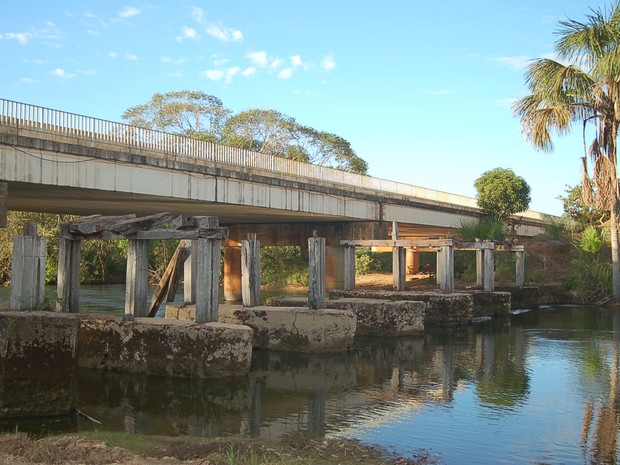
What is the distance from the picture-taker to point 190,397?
10859 mm

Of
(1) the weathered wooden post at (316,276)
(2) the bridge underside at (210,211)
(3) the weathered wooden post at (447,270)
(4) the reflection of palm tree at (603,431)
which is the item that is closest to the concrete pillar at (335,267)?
(2) the bridge underside at (210,211)

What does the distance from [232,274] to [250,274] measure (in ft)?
59.1

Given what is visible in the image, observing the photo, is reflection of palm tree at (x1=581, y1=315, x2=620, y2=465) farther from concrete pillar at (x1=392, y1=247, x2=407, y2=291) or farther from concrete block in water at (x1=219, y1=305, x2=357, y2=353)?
concrete pillar at (x1=392, y1=247, x2=407, y2=291)

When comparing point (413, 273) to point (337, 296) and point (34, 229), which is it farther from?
point (34, 229)

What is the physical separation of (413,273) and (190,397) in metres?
31.9

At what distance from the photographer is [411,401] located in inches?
421

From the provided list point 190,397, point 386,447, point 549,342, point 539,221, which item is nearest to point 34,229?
point 190,397

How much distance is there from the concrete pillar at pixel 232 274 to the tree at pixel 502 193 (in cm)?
1510

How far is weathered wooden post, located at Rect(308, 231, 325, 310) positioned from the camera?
1620 cm

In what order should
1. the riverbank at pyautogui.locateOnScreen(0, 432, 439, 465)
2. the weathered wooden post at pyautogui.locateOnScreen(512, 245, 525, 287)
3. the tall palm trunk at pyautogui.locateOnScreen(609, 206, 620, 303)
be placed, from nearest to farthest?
the riverbank at pyautogui.locateOnScreen(0, 432, 439, 465), the tall palm trunk at pyautogui.locateOnScreen(609, 206, 620, 303), the weathered wooden post at pyautogui.locateOnScreen(512, 245, 525, 287)

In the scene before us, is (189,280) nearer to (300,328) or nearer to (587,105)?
(300,328)

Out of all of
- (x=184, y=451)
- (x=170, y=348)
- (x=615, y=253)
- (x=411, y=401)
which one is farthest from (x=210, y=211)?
(x=184, y=451)

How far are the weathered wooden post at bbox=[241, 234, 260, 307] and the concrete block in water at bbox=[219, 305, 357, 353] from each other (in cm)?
77

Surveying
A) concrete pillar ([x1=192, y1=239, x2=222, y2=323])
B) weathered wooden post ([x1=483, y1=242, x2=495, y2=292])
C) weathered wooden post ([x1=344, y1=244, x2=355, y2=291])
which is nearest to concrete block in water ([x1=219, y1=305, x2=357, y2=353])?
concrete pillar ([x1=192, y1=239, x2=222, y2=323])
